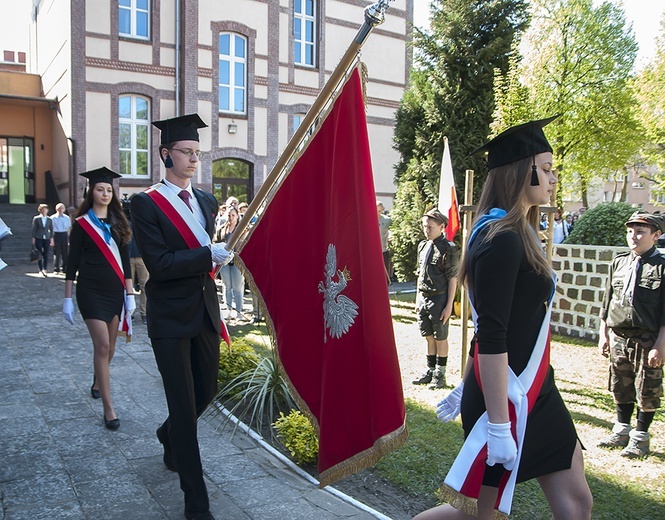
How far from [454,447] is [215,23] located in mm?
20747

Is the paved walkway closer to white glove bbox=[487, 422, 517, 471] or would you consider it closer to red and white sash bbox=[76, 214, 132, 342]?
red and white sash bbox=[76, 214, 132, 342]

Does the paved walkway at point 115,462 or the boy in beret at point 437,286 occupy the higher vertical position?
the boy in beret at point 437,286

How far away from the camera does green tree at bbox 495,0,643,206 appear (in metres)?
16.7


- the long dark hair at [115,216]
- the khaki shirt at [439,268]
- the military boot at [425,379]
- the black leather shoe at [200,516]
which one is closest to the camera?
the black leather shoe at [200,516]

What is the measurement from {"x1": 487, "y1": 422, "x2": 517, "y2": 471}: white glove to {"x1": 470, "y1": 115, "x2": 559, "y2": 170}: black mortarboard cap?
107cm

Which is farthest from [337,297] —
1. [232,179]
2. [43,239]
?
[232,179]

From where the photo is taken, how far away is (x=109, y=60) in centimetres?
2072

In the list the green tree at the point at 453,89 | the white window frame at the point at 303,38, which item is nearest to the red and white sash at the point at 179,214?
the green tree at the point at 453,89

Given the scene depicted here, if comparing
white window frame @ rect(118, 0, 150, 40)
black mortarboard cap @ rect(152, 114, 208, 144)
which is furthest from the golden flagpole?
white window frame @ rect(118, 0, 150, 40)

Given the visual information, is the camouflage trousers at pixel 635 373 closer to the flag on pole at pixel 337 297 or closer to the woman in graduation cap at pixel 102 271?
the flag on pole at pixel 337 297

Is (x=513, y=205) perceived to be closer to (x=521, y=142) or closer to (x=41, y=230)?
(x=521, y=142)

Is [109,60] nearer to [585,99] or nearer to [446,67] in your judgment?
[446,67]

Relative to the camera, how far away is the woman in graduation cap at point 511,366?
2314 millimetres

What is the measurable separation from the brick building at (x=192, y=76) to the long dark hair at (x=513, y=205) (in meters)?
18.4
